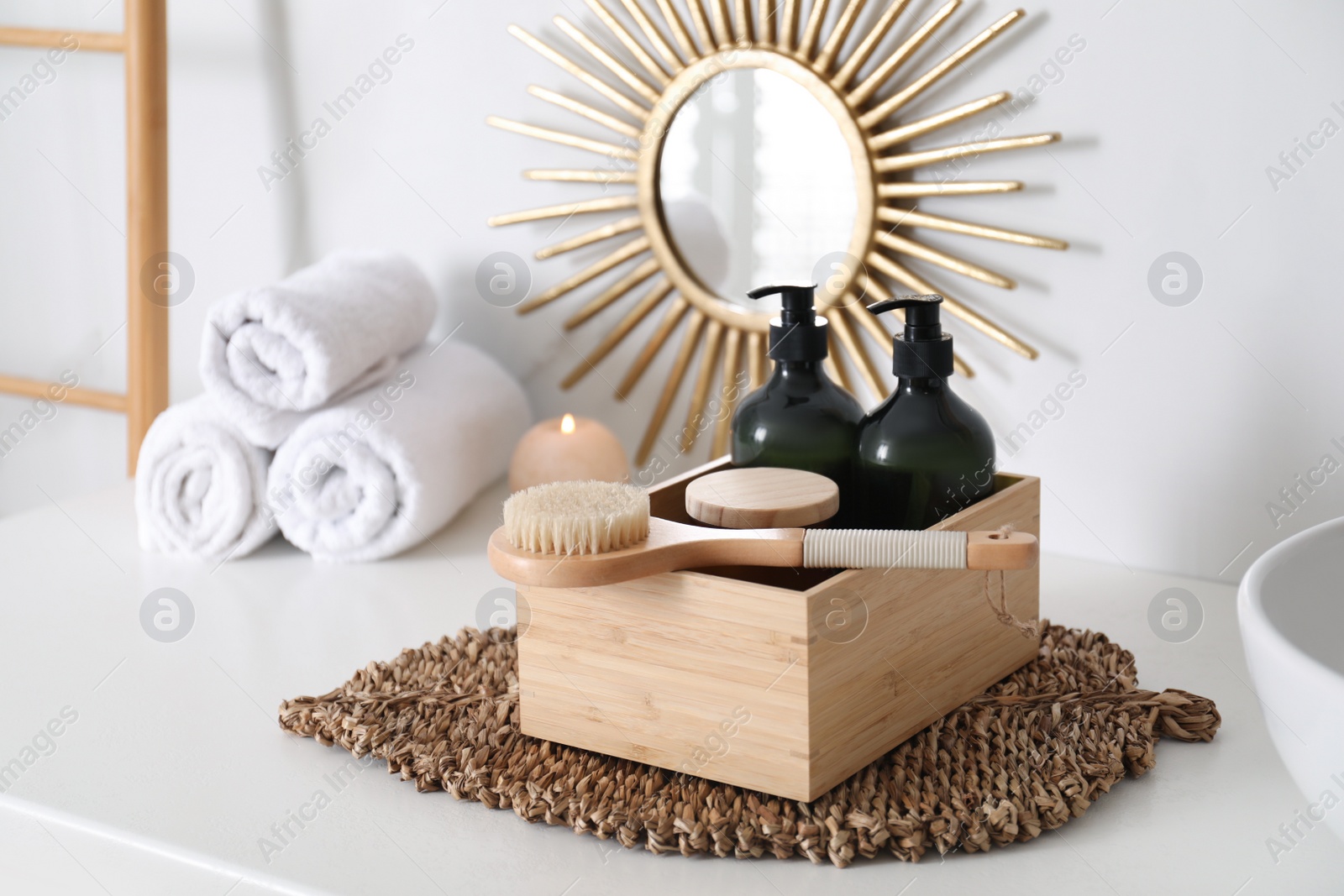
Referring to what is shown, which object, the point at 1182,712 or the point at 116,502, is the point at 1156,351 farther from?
the point at 116,502

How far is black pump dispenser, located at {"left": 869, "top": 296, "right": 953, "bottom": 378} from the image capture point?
28.0 inches

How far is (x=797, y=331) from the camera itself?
2.55 ft

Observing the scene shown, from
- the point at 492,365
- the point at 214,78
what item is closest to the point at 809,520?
the point at 492,365

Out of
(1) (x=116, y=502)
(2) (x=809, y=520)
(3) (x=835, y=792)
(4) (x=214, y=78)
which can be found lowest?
(1) (x=116, y=502)

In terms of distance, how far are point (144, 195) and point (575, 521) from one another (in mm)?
902

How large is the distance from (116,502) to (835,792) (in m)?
0.87

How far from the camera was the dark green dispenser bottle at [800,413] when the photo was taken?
760 mm

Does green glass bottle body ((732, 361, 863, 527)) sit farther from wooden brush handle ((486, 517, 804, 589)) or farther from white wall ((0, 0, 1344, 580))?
white wall ((0, 0, 1344, 580))

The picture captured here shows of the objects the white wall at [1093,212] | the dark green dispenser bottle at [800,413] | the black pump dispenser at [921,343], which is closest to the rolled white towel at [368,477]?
the white wall at [1093,212]

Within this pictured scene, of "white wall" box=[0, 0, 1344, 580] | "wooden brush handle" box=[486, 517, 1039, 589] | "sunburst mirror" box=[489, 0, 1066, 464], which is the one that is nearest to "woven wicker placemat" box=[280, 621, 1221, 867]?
"wooden brush handle" box=[486, 517, 1039, 589]

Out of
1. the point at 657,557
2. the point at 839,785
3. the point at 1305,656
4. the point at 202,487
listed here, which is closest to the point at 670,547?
the point at 657,557

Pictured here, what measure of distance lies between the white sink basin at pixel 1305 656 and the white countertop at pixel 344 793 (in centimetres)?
7

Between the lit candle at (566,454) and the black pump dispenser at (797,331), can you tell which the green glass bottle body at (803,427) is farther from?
the lit candle at (566,454)

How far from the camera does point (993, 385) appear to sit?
989mm
